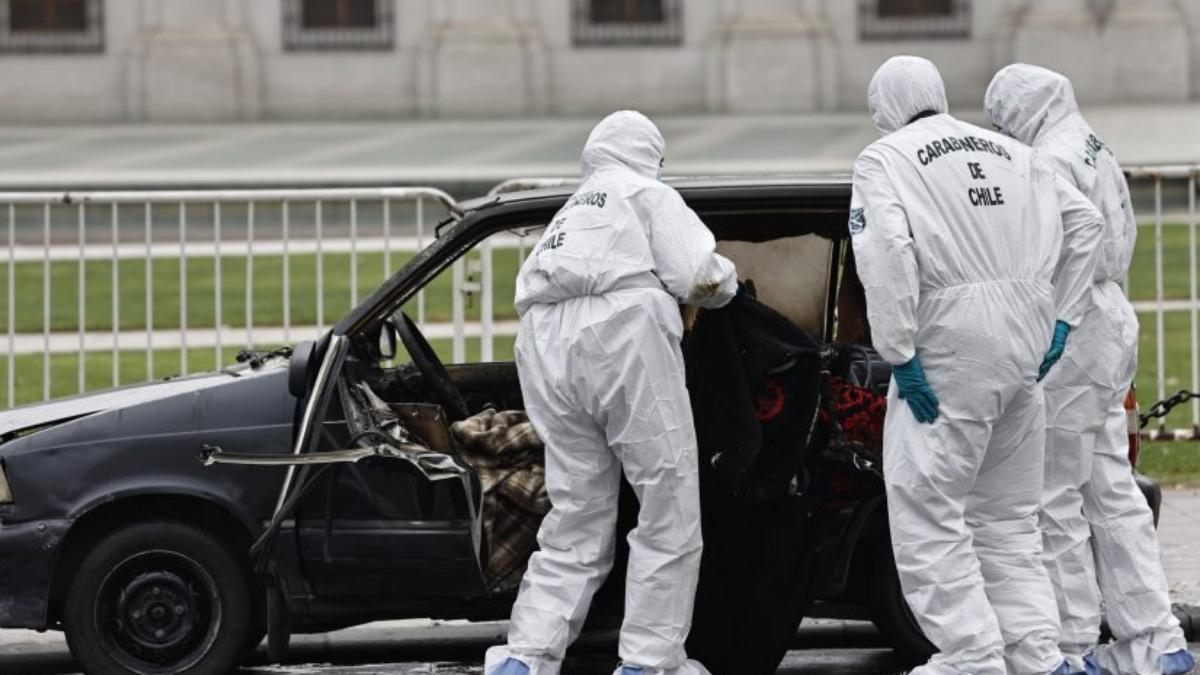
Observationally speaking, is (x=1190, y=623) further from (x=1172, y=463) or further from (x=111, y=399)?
(x=111, y=399)

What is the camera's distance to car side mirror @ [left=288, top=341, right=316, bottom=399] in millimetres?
7094

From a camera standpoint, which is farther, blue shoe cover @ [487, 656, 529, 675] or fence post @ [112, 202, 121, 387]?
fence post @ [112, 202, 121, 387]

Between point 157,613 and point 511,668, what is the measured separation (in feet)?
3.80

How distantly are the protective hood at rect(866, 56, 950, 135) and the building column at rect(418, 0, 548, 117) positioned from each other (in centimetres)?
2172

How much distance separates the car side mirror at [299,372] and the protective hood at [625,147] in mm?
978

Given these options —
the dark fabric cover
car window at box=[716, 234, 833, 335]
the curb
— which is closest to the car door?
the dark fabric cover

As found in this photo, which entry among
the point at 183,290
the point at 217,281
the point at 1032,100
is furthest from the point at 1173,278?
the point at 1032,100

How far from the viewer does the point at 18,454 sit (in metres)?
7.29

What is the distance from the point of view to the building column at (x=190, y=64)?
93.6 feet

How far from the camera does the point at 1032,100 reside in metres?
7.56

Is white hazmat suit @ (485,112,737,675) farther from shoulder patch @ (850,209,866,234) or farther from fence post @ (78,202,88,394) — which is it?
fence post @ (78,202,88,394)

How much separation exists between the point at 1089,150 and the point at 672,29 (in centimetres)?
2174

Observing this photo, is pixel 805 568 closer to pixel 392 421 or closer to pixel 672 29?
pixel 392 421

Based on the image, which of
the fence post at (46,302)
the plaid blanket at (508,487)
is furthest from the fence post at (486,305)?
the plaid blanket at (508,487)
